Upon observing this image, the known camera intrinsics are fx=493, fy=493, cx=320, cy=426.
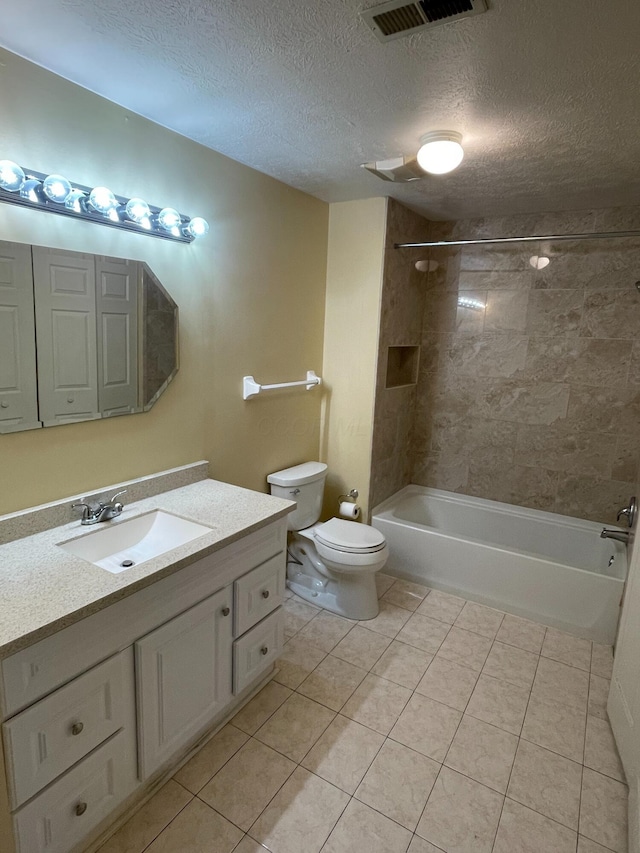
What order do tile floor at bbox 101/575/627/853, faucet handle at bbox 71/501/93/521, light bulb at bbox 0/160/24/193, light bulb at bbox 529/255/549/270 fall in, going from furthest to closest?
1. light bulb at bbox 529/255/549/270
2. faucet handle at bbox 71/501/93/521
3. tile floor at bbox 101/575/627/853
4. light bulb at bbox 0/160/24/193

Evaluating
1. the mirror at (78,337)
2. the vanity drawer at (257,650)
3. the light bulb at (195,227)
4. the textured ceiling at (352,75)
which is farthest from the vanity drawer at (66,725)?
the textured ceiling at (352,75)

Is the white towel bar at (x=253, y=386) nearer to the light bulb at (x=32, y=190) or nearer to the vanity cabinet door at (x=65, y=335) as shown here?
the vanity cabinet door at (x=65, y=335)

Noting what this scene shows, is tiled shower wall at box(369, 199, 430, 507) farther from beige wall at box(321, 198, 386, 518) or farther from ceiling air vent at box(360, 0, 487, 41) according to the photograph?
ceiling air vent at box(360, 0, 487, 41)

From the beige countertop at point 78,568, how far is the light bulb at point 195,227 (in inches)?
43.1

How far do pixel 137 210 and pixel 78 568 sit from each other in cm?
124

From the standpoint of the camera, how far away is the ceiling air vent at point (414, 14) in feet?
3.75

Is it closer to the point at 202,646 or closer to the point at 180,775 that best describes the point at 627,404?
the point at 202,646

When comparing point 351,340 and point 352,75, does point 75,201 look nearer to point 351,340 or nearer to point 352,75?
point 352,75

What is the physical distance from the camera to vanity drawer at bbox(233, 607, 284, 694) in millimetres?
1871

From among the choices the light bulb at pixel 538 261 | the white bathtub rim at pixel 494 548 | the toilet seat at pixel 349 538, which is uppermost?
the light bulb at pixel 538 261

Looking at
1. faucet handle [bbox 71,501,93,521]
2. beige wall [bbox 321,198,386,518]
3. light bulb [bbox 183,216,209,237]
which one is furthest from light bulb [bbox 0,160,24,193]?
beige wall [bbox 321,198,386,518]

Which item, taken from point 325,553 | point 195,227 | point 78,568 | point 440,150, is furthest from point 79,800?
point 440,150

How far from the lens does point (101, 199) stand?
5.40ft

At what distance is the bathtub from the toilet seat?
1.35 ft
